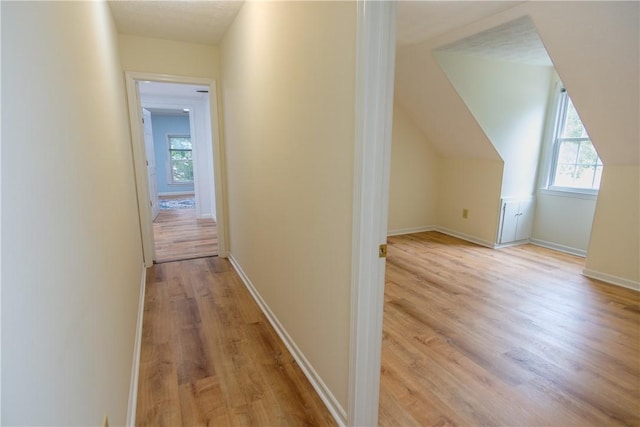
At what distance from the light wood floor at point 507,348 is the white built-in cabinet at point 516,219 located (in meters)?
0.84

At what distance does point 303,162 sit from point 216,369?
135 cm

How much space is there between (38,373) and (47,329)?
9cm

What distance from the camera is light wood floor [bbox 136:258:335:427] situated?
167 centimetres

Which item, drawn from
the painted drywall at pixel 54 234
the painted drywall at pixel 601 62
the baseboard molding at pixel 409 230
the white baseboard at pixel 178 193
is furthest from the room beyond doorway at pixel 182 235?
the painted drywall at pixel 601 62

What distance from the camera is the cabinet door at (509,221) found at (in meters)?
4.41

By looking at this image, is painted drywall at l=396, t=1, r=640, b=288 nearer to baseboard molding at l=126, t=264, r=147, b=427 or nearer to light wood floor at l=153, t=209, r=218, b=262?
light wood floor at l=153, t=209, r=218, b=262

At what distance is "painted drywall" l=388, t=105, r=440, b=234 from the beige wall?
262 cm

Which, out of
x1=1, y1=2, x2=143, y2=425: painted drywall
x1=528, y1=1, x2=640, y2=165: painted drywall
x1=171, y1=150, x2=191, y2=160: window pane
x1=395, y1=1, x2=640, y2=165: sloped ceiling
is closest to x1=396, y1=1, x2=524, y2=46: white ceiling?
x1=395, y1=1, x2=640, y2=165: sloped ceiling

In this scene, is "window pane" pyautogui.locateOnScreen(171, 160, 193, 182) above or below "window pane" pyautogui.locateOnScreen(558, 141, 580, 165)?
below

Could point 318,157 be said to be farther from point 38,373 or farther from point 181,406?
point 181,406

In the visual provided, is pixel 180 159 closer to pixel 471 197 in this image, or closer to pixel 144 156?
pixel 144 156

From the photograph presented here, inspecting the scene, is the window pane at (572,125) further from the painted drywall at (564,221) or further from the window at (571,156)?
the painted drywall at (564,221)

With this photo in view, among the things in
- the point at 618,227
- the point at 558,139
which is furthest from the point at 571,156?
the point at 618,227

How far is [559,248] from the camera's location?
4.38m
